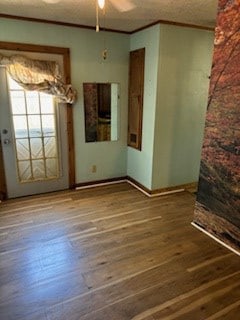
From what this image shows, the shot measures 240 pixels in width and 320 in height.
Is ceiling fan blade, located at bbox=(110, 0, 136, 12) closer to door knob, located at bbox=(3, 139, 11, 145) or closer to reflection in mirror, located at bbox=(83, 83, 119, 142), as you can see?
reflection in mirror, located at bbox=(83, 83, 119, 142)

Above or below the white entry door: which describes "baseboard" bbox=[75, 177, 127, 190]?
below

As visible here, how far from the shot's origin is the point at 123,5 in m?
2.68

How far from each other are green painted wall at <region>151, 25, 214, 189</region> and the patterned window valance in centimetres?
134

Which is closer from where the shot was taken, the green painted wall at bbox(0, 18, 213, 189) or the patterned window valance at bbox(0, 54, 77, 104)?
the patterned window valance at bbox(0, 54, 77, 104)

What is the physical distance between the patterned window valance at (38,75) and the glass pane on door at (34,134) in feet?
0.39

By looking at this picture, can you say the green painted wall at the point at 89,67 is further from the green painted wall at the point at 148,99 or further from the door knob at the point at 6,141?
the door knob at the point at 6,141

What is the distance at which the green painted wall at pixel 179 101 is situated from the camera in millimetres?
3385

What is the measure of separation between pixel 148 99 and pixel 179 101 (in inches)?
17.9

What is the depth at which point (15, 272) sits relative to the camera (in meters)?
2.16

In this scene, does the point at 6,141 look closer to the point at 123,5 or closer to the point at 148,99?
the point at 148,99

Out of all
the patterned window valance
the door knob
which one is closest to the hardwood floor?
the door knob

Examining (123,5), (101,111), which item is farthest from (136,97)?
(123,5)

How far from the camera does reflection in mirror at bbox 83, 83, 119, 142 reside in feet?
12.5

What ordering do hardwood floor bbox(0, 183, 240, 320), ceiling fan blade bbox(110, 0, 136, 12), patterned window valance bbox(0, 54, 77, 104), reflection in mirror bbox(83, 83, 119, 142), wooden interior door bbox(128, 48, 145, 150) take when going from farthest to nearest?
reflection in mirror bbox(83, 83, 119, 142), wooden interior door bbox(128, 48, 145, 150), patterned window valance bbox(0, 54, 77, 104), ceiling fan blade bbox(110, 0, 136, 12), hardwood floor bbox(0, 183, 240, 320)
